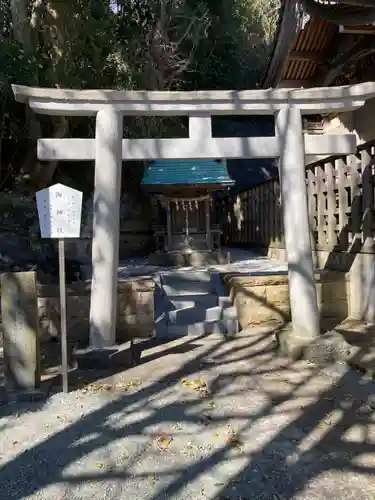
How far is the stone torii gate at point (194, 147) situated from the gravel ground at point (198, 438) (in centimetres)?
88

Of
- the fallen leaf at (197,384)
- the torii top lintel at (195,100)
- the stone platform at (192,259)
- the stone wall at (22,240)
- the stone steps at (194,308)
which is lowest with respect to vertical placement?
the fallen leaf at (197,384)

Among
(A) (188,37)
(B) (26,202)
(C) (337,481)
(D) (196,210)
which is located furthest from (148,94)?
(A) (188,37)

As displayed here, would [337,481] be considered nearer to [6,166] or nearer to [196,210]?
[196,210]

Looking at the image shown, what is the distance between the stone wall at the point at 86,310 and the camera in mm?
6537

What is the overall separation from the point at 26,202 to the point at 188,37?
320 inches

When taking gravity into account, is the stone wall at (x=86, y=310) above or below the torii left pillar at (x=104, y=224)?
below

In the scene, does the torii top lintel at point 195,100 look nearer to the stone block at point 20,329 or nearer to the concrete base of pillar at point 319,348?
the stone block at point 20,329

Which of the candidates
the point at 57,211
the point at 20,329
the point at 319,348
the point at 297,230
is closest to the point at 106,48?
the point at 297,230

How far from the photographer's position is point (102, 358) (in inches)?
209

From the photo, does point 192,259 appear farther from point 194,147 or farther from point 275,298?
point 194,147

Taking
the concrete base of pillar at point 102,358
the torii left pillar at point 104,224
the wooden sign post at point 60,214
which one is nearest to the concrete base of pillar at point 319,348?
the concrete base of pillar at point 102,358

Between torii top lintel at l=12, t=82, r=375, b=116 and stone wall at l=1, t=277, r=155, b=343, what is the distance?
2.54 metres

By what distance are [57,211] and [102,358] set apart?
194 cm

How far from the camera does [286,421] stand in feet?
12.1
